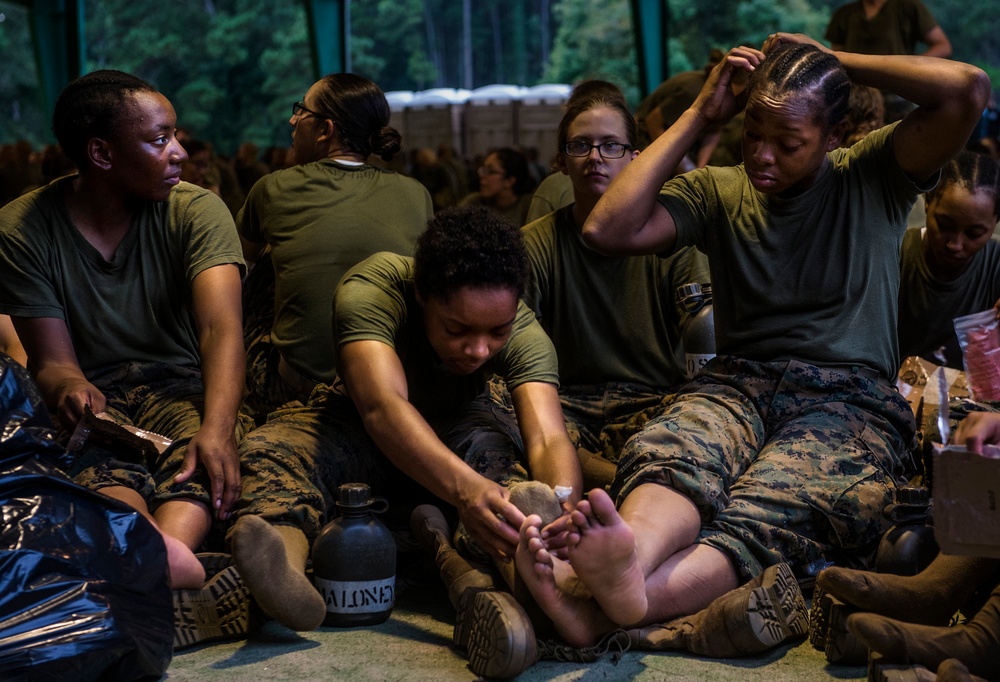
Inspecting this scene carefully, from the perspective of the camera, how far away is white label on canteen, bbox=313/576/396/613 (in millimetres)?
2418

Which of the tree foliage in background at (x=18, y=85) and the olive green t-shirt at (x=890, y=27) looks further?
the tree foliage in background at (x=18, y=85)

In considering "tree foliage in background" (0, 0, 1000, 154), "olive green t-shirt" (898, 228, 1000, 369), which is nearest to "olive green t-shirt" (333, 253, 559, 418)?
"olive green t-shirt" (898, 228, 1000, 369)

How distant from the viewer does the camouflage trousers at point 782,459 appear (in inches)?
93.3

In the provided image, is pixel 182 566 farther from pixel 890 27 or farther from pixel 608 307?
pixel 890 27

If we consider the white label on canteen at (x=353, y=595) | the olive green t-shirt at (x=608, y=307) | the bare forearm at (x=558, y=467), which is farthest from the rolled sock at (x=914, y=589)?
the olive green t-shirt at (x=608, y=307)

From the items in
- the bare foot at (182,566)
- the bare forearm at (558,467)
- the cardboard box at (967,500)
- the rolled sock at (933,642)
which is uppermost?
the cardboard box at (967,500)

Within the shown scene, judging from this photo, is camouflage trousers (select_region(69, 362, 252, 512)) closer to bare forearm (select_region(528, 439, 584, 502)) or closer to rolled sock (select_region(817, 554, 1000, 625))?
bare forearm (select_region(528, 439, 584, 502))

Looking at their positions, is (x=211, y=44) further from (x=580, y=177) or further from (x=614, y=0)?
(x=580, y=177)

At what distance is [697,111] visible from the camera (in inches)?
108

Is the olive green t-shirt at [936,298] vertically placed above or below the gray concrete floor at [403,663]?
above

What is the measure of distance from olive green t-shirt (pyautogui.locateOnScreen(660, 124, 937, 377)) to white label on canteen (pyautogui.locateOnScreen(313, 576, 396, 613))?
1.04 m

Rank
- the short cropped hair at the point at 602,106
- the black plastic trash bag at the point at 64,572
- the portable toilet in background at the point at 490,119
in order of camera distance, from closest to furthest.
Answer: the black plastic trash bag at the point at 64,572, the short cropped hair at the point at 602,106, the portable toilet in background at the point at 490,119

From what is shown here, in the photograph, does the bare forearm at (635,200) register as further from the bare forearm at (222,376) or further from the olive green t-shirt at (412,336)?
the bare forearm at (222,376)

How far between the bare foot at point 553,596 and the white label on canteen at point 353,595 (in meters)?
0.45
